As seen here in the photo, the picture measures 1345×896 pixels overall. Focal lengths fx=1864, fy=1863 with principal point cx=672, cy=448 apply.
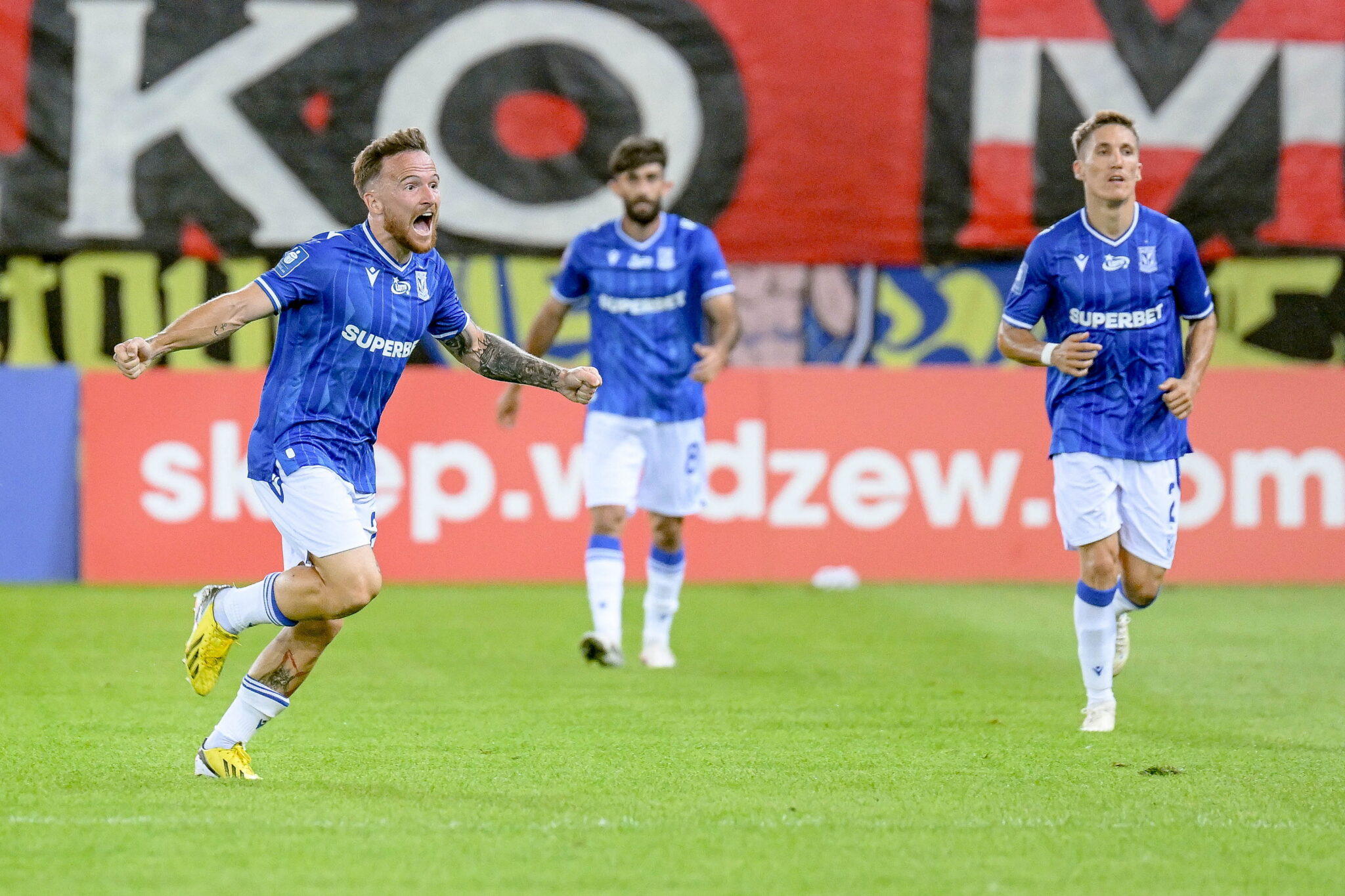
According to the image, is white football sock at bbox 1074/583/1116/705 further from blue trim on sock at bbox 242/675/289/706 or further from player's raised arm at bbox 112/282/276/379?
player's raised arm at bbox 112/282/276/379

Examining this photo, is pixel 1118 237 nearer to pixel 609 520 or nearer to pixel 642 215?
pixel 642 215

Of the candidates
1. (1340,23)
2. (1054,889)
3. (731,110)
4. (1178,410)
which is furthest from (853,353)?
(1054,889)

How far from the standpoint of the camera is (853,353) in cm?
1453

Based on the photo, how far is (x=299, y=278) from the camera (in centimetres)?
562

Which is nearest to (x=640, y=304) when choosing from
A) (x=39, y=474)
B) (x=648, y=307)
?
(x=648, y=307)

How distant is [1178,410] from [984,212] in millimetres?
7739

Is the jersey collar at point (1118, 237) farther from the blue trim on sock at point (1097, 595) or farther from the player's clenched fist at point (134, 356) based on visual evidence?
the player's clenched fist at point (134, 356)

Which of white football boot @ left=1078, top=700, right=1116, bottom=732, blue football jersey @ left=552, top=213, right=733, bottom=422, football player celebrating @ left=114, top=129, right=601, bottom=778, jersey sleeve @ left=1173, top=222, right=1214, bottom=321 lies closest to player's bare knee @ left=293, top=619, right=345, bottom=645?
football player celebrating @ left=114, top=129, right=601, bottom=778

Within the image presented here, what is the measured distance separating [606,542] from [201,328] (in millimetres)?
3659

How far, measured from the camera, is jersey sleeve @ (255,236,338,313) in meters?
5.59

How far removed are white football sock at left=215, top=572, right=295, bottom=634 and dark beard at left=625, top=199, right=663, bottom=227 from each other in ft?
12.1

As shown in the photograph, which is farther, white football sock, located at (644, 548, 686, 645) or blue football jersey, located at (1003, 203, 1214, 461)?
white football sock, located at (644, 548, 686, 645)

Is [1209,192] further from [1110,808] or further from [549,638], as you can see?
[1110,808]

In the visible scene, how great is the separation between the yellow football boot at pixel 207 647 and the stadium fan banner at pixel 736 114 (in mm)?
8848
